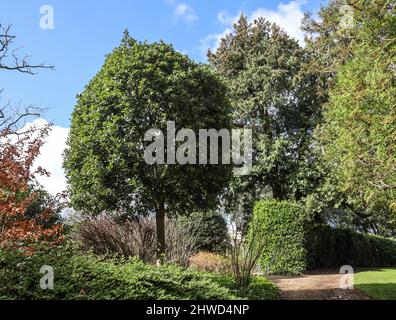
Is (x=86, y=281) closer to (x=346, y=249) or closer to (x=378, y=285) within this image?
(x=378, y=285)

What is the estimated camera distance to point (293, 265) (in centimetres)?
1859

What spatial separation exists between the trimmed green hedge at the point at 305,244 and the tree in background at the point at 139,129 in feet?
20.3

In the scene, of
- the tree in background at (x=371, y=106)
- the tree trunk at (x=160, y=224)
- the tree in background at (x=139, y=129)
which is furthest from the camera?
the tree trunk at (x=160, y=224)

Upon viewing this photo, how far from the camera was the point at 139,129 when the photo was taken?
39.9 ft

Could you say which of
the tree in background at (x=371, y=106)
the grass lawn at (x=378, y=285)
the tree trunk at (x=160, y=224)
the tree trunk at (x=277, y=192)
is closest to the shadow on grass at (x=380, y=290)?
the grass lawn at (x=378, y=285)

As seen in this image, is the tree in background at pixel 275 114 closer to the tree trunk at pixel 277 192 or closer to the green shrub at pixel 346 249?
the tree trunk at pixel 277 192

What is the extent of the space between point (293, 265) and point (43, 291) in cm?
1436

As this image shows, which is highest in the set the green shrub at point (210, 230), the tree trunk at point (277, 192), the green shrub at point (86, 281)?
the tree trunk at point (277, 192)

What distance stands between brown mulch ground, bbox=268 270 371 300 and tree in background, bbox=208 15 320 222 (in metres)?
7.04

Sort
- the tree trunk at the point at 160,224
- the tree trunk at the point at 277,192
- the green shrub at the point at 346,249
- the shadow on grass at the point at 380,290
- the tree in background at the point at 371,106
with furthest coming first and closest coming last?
the tree trunk at the point at 277,192
the green shrub at the point at 346,249
the shadow on grass at the point at 380,290
the tree trunk at the point at 160,224
the tree in background at the point at 371,106

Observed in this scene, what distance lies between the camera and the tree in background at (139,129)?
39.8ft

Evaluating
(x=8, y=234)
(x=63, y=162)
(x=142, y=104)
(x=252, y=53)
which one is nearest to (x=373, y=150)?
(x=142, y=104)

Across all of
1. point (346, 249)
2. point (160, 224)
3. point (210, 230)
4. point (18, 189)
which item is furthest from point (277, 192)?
point (18, 189)

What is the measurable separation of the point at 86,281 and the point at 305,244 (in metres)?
15.2
